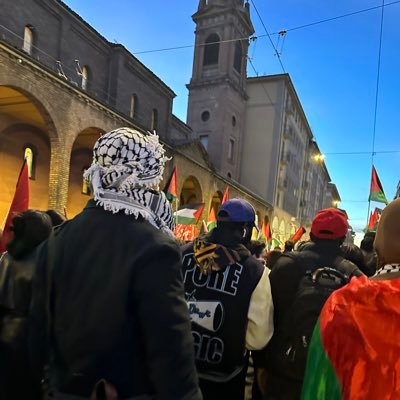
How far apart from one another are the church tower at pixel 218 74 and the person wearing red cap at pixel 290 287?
3518cm

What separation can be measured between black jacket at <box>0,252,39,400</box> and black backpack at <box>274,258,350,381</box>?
1.56 m

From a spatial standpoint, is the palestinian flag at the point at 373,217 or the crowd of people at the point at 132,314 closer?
the crowd of people at the point at 132,314

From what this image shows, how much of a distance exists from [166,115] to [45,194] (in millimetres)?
12636

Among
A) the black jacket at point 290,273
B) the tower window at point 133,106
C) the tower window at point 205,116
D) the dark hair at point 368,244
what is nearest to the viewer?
the black jacket at point 290,273

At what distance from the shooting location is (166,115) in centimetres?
2877

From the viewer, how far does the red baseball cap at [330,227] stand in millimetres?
3006

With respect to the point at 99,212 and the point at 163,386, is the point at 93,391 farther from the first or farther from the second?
the point at 99,212

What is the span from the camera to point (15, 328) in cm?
236

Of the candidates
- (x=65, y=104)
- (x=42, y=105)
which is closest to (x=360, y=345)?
(x=42, y=105)

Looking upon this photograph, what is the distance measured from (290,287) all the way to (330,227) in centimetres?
55

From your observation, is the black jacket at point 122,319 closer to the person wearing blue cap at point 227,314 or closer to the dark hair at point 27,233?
the person wearing blue cap at point 227,314

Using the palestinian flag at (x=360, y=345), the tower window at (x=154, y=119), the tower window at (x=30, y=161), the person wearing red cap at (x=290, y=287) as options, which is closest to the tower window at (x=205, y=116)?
the tower window at (x=154, y=119)

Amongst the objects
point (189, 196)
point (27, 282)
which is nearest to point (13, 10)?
point (189, 196)

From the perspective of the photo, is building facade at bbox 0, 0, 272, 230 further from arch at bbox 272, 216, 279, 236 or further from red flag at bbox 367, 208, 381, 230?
arch at bbox 272, 216, 279, 236
